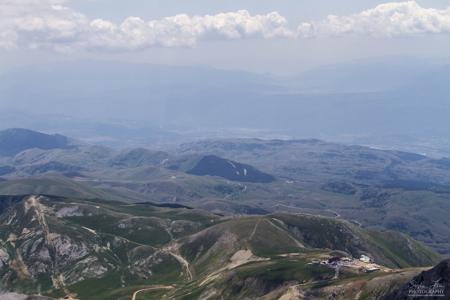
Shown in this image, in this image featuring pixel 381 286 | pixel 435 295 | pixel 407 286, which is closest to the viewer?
pixel 435 295

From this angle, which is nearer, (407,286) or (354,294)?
(407,286)

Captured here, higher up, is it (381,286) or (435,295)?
(435,295)

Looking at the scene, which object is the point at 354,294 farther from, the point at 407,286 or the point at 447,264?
the point at 447,264

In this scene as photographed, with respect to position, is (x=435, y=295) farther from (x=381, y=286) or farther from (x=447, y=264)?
(x=381, y=286)

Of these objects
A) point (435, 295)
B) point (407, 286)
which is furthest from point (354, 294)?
point (435, 295)

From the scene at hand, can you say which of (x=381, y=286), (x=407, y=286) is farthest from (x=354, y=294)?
(x=407, y=286)

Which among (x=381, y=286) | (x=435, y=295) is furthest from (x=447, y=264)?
(x=381, y=286)

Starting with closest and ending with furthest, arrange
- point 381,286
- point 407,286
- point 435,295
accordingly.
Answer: point 435,295
point 407,286
point 381,286

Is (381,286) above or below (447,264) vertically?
below
